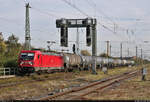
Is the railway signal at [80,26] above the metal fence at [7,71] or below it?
above

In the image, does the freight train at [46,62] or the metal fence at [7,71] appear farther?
the freight train at [46,62]

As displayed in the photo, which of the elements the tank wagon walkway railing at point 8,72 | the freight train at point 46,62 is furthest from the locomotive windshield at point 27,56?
the tank wagon walkway railing at point 8,72

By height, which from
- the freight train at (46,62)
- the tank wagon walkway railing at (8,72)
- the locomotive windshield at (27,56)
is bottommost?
the tank wagon walkway railing at (8,72)

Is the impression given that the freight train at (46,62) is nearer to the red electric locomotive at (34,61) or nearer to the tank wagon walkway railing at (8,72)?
the red electric locomotive at (34,61)

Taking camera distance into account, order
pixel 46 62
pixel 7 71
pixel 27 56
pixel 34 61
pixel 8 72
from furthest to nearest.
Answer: pixel 46 62, pixel 8 72, pixel 27 56, pixel 34 61, pixel 7 71

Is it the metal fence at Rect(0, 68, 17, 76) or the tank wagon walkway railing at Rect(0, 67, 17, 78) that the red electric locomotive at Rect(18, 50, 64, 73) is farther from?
the metal fence at Rect(0, 68, 17, 76)

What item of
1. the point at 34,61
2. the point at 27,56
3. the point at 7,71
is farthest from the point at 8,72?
the point at 34,61

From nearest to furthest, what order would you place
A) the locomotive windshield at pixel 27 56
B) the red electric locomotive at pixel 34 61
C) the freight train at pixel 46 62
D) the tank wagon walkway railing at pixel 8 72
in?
the tank wagon walkway railing at pixel 8 72 → the red electric locomotive at pixel 34 61 → the freight train at pixel 46 62 → the locomotive windshield at pixel 27 56

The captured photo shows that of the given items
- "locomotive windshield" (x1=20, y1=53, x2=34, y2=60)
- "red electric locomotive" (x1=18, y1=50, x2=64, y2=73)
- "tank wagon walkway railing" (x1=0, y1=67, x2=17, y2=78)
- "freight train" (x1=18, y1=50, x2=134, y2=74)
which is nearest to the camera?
"tank wagon walkway railing" (x1=0, y1=67, x2=17, y2=78)

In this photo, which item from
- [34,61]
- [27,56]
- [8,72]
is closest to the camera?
[34,61]

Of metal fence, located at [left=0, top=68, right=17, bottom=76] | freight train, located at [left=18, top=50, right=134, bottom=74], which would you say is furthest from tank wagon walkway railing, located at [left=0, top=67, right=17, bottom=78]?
freight train, located at [left=18, top=50, right=134, bottom=74]

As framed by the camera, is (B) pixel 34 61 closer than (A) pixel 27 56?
Yes

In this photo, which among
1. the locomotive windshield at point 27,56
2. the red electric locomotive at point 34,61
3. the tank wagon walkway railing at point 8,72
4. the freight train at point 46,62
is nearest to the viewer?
the tank wagon walkway railing at point 8,72

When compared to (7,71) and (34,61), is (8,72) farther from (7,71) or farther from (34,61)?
(34,61)
